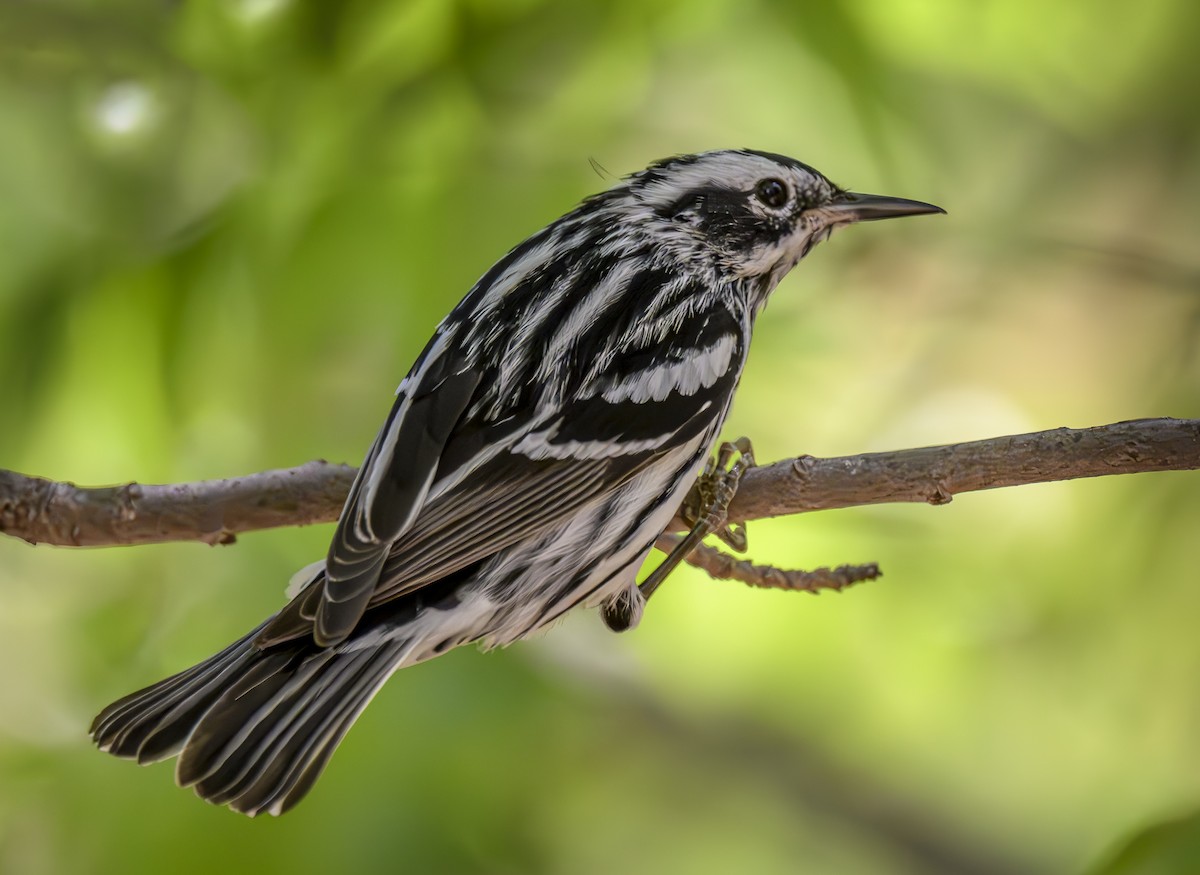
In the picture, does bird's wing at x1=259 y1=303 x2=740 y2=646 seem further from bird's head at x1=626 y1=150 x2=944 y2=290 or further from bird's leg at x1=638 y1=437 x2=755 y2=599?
bird's head at x1=626 y1=150 x2=944 y2=290

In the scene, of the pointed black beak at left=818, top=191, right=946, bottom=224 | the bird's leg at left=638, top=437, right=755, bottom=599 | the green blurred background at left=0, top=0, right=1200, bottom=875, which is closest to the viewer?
the bird's leg at left=638, top=437, right=755, bottom=599

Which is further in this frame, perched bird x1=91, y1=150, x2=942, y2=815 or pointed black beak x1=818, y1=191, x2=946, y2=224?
pointed black beak x1=818, y1=191, x2=946, y2=224

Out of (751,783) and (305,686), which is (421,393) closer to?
(305,686)

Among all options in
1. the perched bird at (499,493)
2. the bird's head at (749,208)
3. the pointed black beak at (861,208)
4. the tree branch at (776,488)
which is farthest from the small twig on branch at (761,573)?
the pointed black beak at (861,208)

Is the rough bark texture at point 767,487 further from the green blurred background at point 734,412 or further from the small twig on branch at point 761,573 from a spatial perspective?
the green blurred background at point 734,412

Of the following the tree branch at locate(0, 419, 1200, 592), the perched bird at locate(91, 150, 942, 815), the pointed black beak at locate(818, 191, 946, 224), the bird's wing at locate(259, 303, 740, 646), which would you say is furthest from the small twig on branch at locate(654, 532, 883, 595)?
the pointed black beak at locate(818, 191, 946, 224)

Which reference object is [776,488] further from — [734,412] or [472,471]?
[734,412]

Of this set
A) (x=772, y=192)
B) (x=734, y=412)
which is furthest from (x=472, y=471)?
(x=734, y=412)
